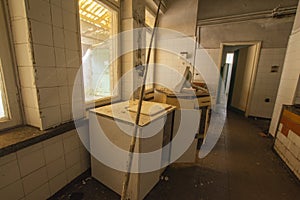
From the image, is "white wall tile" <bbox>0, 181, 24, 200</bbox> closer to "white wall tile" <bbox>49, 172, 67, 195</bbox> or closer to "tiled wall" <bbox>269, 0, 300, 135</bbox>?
"white wall tile" <bbox>49, 172, 67, 195</bbox>

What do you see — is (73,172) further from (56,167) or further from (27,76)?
(27,76)

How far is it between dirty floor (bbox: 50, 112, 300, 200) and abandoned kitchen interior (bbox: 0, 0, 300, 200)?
0.04ft

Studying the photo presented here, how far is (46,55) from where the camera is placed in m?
1.06

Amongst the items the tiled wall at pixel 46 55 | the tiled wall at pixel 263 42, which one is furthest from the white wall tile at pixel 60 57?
the tiled wall at pixel 263 42

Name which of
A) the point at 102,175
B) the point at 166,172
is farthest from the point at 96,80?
the point at 166,172

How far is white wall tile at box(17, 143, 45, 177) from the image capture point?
99 cm

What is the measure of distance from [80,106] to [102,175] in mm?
721

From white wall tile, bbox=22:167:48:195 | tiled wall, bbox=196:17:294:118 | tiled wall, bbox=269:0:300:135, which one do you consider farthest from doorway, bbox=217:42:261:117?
white wall tile, bbox=22:167:48:195

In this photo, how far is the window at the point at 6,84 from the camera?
3.21 ft

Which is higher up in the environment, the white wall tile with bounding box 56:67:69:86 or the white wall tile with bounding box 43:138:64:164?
the white wall tile with bounding box 56:67:69:86

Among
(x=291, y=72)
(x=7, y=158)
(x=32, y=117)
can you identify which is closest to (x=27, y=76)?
(x=32, y=117)

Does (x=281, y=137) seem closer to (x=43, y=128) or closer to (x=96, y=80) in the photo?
(x=96, y=80)

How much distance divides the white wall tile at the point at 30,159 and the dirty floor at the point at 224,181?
15.4 inches

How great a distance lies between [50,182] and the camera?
46.7 inches
